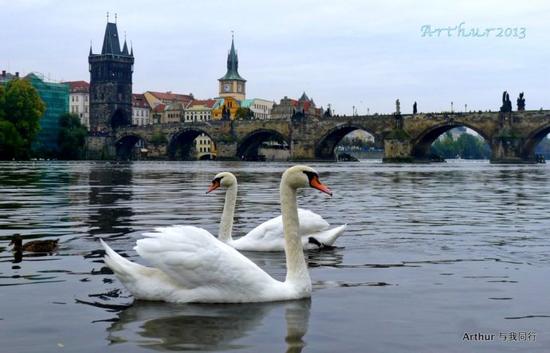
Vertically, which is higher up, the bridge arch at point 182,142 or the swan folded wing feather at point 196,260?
the bridge arch at point 182,142

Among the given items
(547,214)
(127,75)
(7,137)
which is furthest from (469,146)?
(547,214)

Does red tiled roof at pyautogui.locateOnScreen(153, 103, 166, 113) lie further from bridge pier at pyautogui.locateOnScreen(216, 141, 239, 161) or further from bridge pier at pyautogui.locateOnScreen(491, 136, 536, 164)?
bridge pier at pyautogui.locateOnScreen(491, 136, 536, 164)

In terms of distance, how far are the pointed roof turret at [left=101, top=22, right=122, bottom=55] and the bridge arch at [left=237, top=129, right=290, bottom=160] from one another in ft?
130

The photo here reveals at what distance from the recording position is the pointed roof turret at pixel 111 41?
139 meters

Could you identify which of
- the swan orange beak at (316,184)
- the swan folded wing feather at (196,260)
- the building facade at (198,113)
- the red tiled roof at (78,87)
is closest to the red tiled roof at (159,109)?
the building facade at (198,113)

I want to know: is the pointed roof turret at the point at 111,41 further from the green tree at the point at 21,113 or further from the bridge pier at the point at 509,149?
the bridge pier at the point at 509,149

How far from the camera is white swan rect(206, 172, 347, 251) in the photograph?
28.0ft

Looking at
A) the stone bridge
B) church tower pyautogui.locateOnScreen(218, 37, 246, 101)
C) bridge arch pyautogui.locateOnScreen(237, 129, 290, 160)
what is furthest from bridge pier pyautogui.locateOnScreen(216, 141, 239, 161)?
church tower pyautogui.locateOnScreen(218, 37, 246, 101)

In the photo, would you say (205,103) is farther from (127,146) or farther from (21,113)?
(21,113)

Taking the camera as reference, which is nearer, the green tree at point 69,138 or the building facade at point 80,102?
the green tree at point 69,138

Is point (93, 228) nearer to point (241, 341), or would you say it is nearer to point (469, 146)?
point (241, 341)

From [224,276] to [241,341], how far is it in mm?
890

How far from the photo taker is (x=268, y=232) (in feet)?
28.0

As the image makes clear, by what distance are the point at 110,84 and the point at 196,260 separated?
448 feet
